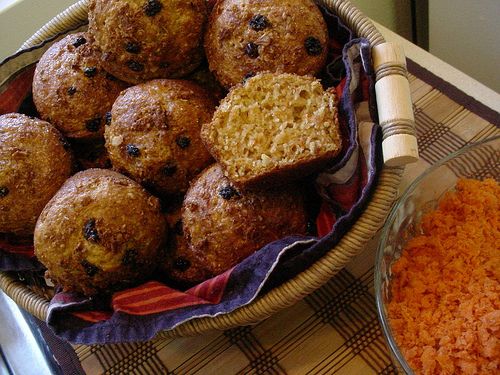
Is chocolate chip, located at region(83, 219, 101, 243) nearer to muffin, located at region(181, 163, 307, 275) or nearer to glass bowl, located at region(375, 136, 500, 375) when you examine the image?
muffin, located at region(181, 163, 307, 275)

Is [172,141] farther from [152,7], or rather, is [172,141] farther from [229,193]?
[152,7]

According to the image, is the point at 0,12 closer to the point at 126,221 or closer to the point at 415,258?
the point at 126,221

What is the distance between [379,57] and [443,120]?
0.55 m

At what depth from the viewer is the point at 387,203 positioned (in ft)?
3.64

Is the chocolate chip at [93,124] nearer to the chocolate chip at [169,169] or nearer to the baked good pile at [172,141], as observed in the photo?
the baked good pile at [172,141]

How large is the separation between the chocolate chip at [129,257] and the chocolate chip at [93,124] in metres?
0.49

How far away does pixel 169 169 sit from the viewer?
134 cm

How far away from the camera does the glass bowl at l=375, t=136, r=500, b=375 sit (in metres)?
1.21

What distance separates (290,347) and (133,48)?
98cm

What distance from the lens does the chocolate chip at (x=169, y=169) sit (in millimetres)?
1342

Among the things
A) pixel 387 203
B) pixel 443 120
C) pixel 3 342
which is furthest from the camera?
pixel 3 342

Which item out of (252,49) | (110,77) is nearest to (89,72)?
(110,77)

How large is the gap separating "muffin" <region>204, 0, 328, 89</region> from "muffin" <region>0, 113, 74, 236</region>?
0.60 meters

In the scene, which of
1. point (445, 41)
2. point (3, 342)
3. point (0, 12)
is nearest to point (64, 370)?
point (3, 342)
